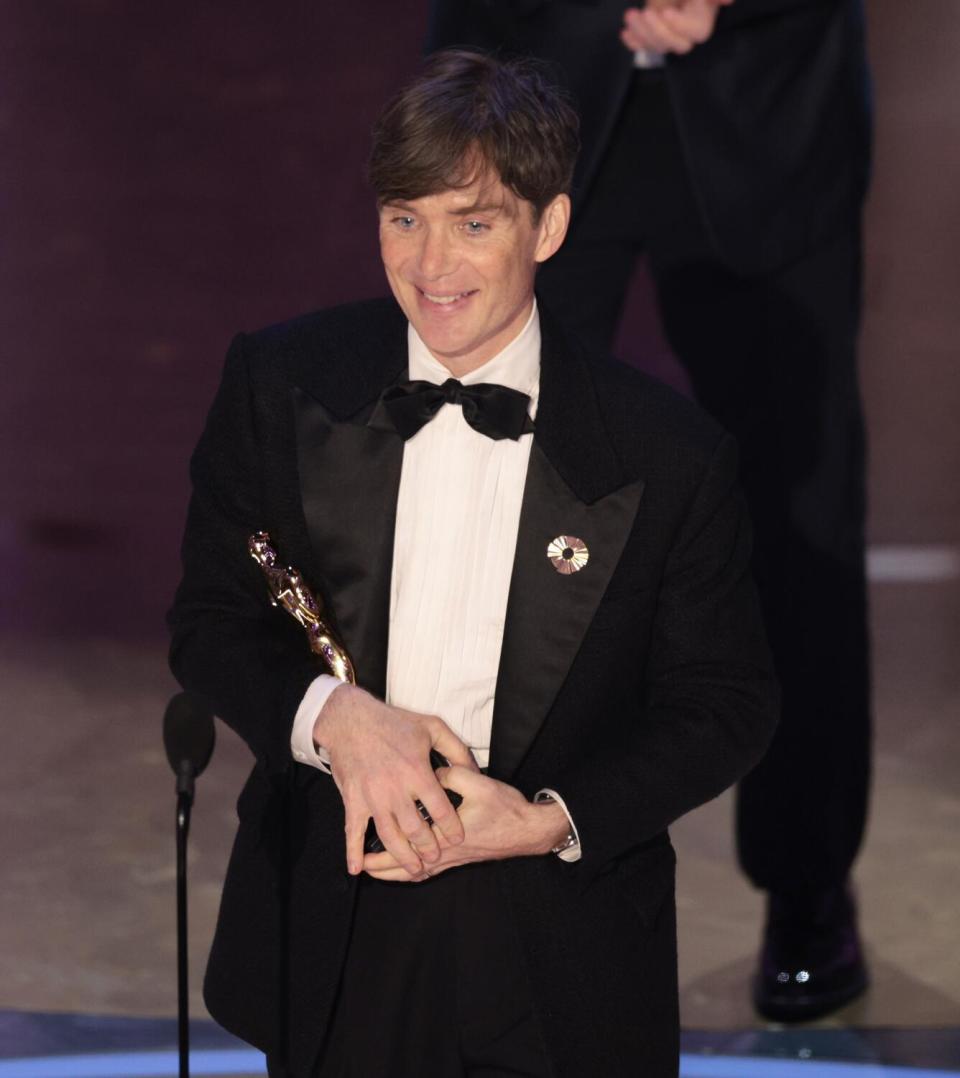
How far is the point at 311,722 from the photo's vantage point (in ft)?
6.24

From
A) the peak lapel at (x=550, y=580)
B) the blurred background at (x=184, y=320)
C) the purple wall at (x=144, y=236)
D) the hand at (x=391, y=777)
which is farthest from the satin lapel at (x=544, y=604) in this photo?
the purple wall at (x=144, y=236)

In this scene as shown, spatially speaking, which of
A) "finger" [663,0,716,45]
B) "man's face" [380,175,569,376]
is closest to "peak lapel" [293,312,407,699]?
"man's face" [380,175,569,376]

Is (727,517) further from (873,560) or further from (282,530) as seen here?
(873,560)

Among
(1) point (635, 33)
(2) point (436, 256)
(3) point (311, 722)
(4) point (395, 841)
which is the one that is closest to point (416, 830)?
(4) point (395, 841)

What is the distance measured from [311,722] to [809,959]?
4.90 ft

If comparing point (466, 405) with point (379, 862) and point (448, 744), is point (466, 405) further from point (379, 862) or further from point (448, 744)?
point (379, 862)

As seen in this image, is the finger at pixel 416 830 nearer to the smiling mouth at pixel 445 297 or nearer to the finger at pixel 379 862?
the finger at pixel 379 862

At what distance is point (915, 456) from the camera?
4648 mm

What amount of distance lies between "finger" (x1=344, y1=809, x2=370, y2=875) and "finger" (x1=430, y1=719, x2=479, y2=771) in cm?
10

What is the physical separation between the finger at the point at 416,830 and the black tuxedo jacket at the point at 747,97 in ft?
4.32

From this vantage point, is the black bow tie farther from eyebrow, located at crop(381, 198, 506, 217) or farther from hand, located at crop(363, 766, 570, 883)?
hand, located at crop(363, 766, 570, 883)

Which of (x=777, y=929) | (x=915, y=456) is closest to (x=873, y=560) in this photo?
(x=915, y=456)

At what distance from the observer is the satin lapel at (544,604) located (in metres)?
1.95

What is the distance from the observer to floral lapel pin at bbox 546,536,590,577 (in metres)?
1.96
